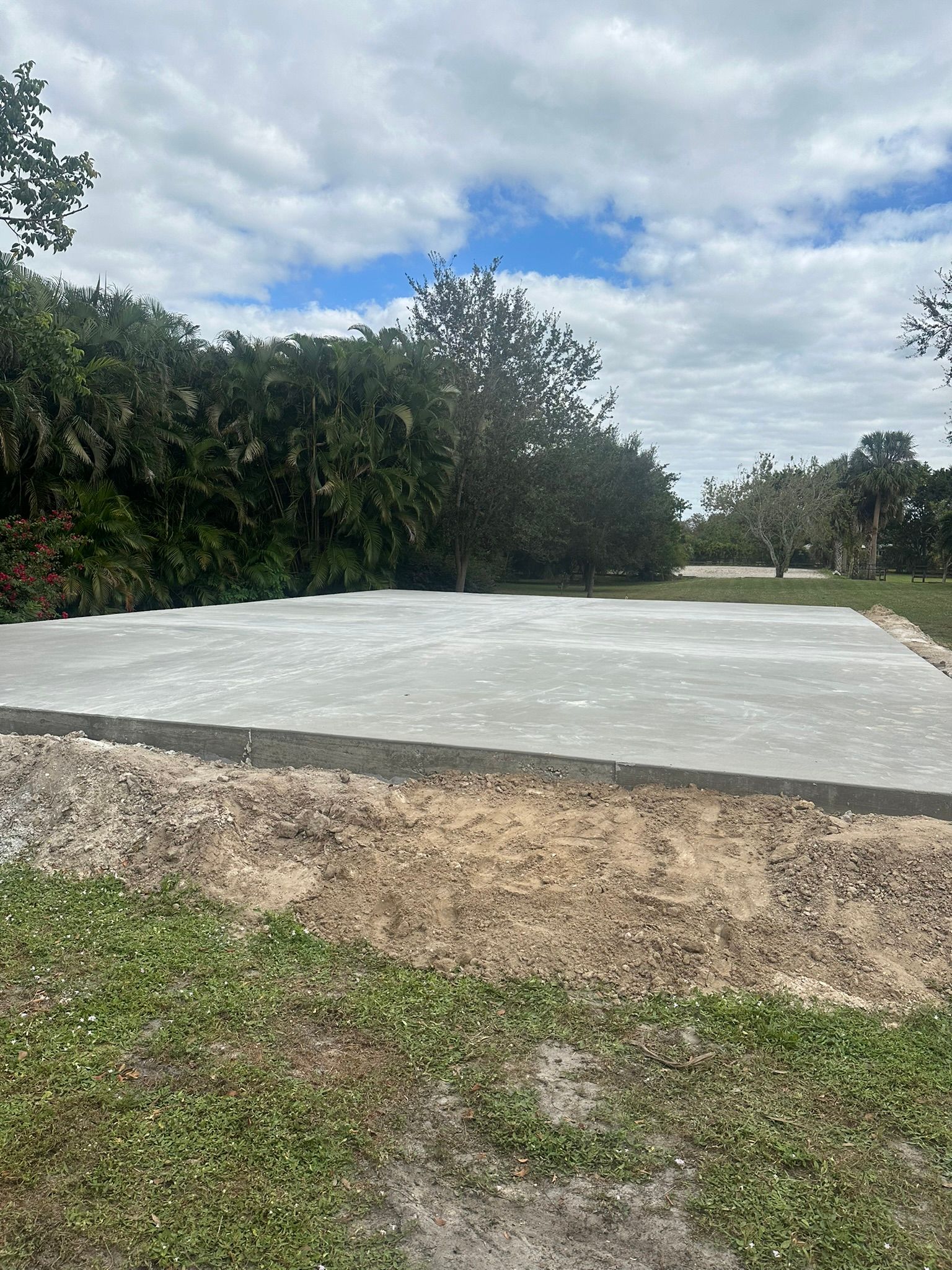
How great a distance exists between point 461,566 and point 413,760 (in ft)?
65.4

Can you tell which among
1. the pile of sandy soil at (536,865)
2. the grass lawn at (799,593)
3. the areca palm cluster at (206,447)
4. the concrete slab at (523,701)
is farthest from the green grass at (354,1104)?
the grass lawn at (799,593)

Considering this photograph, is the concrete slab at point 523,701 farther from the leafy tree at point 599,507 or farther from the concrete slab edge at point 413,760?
the leafy tree at point 599,507

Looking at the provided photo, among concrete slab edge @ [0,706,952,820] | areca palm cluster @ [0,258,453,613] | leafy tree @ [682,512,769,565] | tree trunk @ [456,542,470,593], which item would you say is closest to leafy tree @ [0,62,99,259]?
areca palm cluster @ [0,258,453,613]

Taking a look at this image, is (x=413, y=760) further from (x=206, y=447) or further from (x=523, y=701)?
(x=206, y=447)

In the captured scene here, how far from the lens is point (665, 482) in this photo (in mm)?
33719

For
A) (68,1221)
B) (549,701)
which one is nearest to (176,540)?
(549,701)

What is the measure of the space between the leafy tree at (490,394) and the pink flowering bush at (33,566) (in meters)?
11.3

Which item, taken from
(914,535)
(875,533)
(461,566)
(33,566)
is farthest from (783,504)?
(33,566)

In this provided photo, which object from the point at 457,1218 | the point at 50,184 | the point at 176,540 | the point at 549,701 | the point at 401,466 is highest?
the point at 50,184

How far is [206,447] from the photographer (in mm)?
17156

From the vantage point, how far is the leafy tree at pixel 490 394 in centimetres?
2353

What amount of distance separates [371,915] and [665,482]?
32349mm

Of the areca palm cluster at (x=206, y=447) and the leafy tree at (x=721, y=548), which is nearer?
the areca palm cluster at (x=206, y=447)

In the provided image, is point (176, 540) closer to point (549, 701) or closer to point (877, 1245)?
point (549, 701)
